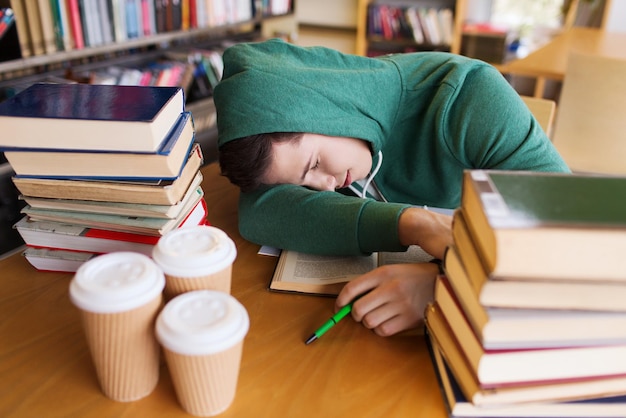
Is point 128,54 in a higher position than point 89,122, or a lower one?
lower

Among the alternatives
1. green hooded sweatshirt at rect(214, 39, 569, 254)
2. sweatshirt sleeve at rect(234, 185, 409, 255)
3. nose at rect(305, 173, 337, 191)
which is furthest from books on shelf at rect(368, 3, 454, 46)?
sweatshirt sleeve at rect(234, 185, 409, 255)

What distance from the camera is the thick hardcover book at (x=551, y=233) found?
463 mm

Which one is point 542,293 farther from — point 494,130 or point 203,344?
point 494,130

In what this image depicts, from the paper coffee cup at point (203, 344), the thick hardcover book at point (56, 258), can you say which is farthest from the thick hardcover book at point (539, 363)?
the thick hardcover book at point (56, 258)

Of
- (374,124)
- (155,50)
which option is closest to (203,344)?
(374,124)

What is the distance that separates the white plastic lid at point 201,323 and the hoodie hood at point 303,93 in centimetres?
45

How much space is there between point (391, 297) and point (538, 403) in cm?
22

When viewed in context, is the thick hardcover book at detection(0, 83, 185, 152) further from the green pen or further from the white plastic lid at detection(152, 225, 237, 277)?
the green pen

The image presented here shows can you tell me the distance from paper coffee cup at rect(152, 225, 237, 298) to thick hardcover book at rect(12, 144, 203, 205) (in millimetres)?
145

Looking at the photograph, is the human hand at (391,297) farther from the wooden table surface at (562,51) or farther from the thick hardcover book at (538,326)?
the wooden table surface at (562,51)

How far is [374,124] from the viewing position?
1.05 m

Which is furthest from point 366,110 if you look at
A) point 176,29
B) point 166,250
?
point 176,29

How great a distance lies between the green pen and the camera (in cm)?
70

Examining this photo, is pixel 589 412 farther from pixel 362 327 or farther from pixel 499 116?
pixel 499 116
